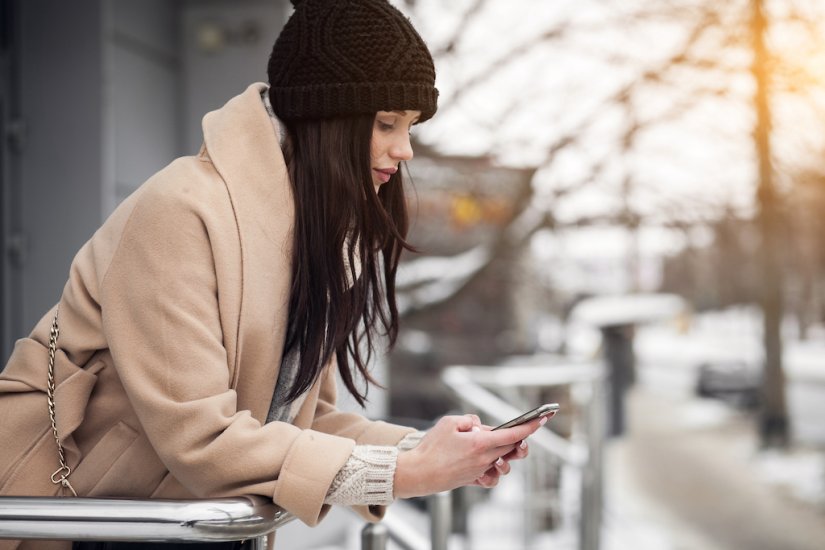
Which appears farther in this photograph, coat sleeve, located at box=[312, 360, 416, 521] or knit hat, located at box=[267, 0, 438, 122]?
coat sleeve, located at box=[312, 360, 416, 521]

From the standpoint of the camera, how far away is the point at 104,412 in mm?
1187

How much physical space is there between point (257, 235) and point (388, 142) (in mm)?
232

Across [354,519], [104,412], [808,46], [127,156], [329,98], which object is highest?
[808,46]

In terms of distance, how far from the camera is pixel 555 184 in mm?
6508

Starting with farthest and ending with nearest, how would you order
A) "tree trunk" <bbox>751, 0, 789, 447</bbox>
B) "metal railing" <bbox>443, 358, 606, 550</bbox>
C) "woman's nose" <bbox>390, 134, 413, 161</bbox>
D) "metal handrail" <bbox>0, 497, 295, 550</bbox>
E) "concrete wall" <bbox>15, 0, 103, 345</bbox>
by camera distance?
"tree trunk" <bbox>751, 0, 789, 447</bbox> → "metal railing" <bbox>443, 358, 606, 550</bbox> → "concrete wall" <bbox>15, 0, 103, 345</bbox> → "woman's nose" <bbox>390, 134, 413, 161</bbox> → "metal handrail" <bbox>0, 497, 295, 550</bbox>

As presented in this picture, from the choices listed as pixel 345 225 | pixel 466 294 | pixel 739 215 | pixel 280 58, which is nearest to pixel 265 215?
pixel 345 225

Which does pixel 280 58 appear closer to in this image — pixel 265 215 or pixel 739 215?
pixel 265 215

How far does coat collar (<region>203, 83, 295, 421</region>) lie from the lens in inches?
45.2

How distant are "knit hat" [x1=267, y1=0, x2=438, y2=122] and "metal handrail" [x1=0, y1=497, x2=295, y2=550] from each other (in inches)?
20.7

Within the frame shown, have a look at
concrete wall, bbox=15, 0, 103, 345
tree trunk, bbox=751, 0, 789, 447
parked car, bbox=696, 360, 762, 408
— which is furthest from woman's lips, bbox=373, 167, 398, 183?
parked car, bbox=696, 360, 762, 408

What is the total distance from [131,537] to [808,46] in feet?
25.3

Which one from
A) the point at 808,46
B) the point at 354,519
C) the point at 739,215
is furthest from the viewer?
the point at 739,215

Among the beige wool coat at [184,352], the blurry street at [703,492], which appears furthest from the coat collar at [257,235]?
the blurry street at [703,492]

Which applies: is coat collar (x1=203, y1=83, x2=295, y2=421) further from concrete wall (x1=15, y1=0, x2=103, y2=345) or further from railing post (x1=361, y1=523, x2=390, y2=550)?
concrete wall (x1=15, y1=0, x2=103, y2=345)
